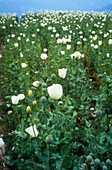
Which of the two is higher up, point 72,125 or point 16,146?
point 72,125

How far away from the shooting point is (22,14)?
14789mm

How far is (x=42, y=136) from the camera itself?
2.27 meters

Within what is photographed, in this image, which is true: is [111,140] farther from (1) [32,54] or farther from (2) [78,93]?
(1) [32,54]

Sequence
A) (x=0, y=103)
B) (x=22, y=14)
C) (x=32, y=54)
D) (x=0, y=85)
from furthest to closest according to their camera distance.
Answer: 1. (x=22, y=14)
2. (x=32, y=54)
3. (x=0, y=85)
4. (x=0, y=103)

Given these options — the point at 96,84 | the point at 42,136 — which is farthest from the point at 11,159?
the point at 96,84

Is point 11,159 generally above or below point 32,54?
below

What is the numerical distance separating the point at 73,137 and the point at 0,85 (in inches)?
109

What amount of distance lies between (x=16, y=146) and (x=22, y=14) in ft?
46.4

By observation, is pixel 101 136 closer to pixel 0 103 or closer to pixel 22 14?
pixel 0 103

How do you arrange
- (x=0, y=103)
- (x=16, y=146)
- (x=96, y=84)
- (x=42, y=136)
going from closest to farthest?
(x=42, y=136), (x=16, y=146), (x=0, y=103), (x=96, y=84)

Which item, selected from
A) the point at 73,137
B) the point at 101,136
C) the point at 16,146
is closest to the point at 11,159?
the point at 16,146

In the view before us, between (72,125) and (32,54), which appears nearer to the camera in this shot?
(72,125)

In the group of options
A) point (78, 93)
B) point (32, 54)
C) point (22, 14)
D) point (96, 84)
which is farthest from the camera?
point (22, 14)

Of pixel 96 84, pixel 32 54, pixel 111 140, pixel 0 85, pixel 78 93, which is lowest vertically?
pixel 111 140
